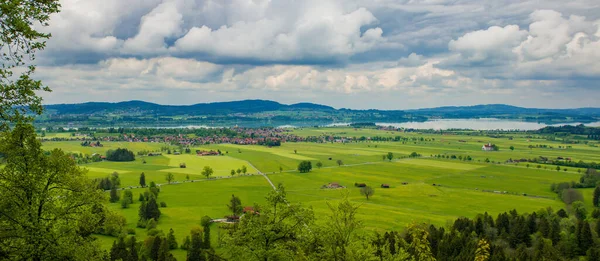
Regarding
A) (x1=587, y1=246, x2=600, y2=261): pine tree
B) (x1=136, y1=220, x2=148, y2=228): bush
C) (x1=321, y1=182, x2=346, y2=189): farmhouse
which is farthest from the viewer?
(x1=321, y1=182, x2=346, y2=189): farmhouse

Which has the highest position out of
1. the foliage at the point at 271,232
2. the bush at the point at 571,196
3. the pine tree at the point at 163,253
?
the foliage at the point at 271,232

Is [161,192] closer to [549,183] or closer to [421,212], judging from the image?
[421,212]

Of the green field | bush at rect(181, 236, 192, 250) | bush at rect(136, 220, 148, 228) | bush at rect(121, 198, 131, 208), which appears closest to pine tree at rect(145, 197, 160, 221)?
the green field

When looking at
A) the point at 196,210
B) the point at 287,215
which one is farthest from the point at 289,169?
the point at 287,215

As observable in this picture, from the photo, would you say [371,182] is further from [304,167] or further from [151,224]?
[151,224]

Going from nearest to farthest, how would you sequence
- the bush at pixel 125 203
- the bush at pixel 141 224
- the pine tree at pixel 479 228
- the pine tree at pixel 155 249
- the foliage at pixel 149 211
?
1. the pine tree at pixel 155 249
2. the pine tree at pixel 479 228
3. the bush at pixel 141 224
4. the foliage at pixel 149 211
5. the bush at pixel 125 203

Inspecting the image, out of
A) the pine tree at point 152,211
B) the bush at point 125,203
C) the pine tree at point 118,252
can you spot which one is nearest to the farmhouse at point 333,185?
the pine tree at point 152,211

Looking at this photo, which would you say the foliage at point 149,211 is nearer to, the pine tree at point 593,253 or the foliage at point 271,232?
the foliage at point 271,232

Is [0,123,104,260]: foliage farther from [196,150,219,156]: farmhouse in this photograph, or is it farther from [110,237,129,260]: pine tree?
[196,150,219,156]: farmhouse
